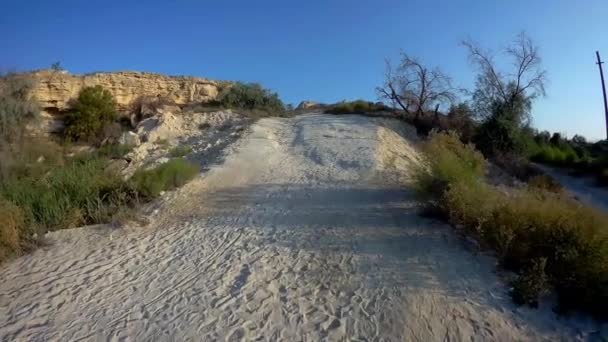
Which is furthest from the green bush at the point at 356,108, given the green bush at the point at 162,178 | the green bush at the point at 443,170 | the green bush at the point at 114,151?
the green bush at the point at 443,170

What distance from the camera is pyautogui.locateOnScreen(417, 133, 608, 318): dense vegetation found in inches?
173

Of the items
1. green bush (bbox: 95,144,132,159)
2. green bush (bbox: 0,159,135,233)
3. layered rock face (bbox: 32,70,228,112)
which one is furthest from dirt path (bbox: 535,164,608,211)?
layered rock face (bbox: 32,70,228,112)

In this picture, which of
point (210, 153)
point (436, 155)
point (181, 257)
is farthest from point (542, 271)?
point (210, 153)

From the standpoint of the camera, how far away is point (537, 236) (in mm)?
5082

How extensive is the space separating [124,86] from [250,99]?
5935 millimetres

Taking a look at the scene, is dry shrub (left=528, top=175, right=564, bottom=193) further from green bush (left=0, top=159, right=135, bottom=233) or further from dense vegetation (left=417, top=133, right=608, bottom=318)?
green bush (left=0, top=159, right=135, bottom=233)

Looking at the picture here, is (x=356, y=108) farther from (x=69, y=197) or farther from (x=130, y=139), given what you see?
(x=69, y=197)

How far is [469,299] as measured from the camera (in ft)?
15.0

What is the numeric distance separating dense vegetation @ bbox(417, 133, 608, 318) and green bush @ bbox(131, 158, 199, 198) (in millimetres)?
5866

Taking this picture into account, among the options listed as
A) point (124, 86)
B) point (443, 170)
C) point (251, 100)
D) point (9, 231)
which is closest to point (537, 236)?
point (443, 170)

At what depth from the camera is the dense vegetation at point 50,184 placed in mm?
6758

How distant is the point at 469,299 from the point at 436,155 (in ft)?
11.2

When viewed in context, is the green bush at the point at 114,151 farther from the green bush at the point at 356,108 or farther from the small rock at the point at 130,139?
the green bush at the point at 356,108

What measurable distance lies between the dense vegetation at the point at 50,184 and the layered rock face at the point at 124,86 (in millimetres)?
1755
